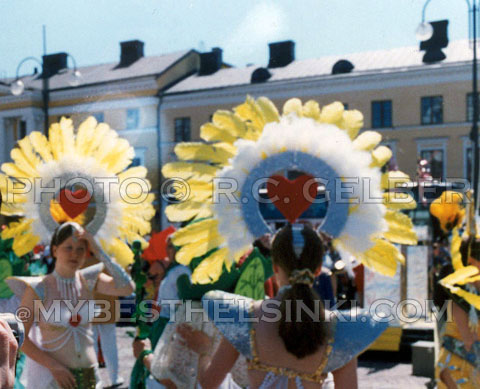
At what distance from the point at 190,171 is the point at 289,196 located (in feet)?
1.70

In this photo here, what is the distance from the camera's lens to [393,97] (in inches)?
965

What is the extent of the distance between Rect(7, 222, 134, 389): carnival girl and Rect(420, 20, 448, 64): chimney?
71.7 feet

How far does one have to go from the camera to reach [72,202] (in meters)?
4.34

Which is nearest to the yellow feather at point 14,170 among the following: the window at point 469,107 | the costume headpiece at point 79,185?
the costume headpiece at point 79,185

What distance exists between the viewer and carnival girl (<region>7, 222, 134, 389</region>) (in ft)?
12.6

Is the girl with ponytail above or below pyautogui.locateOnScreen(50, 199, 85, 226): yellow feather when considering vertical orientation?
below

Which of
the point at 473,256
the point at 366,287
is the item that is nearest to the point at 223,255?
the point at 473,256

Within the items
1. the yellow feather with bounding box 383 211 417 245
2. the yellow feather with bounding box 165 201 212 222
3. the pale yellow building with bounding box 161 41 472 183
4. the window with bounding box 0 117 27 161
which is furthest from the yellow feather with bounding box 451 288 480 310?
the pale yellow building with bounding box 161 41 472 183

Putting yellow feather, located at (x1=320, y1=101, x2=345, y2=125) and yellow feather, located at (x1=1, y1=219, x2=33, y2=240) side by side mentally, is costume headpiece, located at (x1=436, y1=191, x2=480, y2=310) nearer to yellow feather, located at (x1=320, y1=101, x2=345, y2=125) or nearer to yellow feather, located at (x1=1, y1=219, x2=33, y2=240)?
yellow feather, located at (x1=320, y1=101, x2=345, y2=125)

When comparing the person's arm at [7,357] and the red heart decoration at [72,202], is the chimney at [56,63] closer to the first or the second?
the red heart decoration at [72,202]

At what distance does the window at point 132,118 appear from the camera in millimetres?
27953

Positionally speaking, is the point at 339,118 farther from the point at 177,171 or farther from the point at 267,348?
the point at 267,348

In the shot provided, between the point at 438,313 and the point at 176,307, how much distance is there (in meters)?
1.79

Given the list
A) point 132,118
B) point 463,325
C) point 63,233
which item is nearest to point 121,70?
point 132,118
